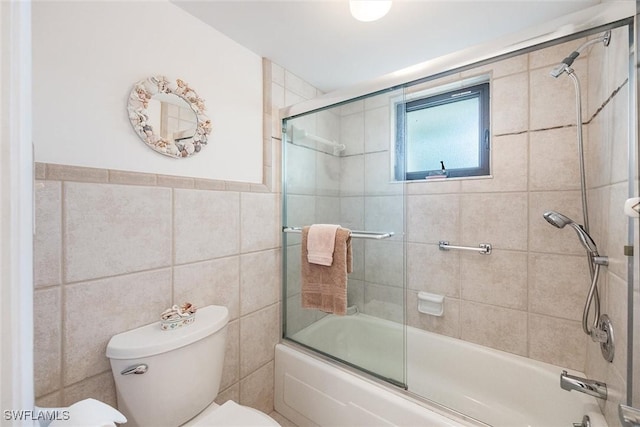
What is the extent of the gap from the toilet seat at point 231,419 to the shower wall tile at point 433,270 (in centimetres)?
122

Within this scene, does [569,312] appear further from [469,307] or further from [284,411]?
[284,411]

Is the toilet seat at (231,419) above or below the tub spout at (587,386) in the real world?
below

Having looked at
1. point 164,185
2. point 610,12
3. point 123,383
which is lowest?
point 123,383

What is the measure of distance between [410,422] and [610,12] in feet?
5.29

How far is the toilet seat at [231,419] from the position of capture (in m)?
0.99

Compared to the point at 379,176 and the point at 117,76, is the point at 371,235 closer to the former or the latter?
the point at 379,176

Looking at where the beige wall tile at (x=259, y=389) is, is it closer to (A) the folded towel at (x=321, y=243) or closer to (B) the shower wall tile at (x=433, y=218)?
(A) the folded towel at (x=321, y=243)

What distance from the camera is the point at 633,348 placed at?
0.79 meters

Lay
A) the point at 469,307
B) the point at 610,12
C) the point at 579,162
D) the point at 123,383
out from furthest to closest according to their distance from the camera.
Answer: the point at 469,307 < the point at 579,162 < the point at 123,383 < the point at 610,12

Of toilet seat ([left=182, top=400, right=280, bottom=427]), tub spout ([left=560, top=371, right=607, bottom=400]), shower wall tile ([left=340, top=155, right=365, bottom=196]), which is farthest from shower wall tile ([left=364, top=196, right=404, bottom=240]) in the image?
toilet seat ([left=182, top=400, right=280, bottom=427])

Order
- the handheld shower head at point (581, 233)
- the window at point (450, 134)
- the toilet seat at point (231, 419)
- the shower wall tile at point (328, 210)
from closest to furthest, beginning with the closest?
the toilet seat at point (231, 419) → the handheld shower head at point (581, 233) → the shower wall tile at point (328, 210) → the window at point (450, 134)

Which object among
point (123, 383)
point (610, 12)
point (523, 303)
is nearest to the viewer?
point (610, 12)

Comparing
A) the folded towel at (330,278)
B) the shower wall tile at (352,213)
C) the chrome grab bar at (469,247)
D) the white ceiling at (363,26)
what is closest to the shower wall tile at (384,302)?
the folded towel at (330,278)

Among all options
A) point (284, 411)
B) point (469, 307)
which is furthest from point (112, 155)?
point (469, 307)
